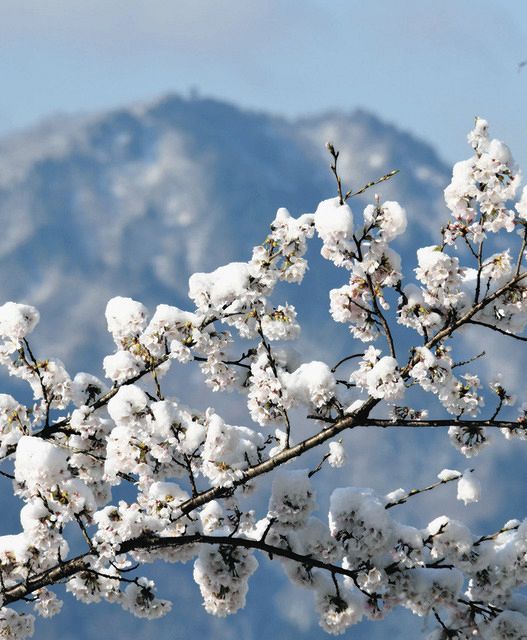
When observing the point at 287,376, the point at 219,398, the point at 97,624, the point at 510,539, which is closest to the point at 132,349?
the point at 287,376

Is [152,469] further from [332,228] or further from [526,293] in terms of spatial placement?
[526,293]

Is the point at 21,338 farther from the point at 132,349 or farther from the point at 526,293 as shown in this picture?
the point at 526,293

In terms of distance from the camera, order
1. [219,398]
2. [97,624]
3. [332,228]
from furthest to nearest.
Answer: [219,398] → [97,624] → [332,228]

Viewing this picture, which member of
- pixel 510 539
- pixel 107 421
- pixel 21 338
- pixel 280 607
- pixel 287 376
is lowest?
pixel 510 539

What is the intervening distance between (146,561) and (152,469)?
0.87 meters

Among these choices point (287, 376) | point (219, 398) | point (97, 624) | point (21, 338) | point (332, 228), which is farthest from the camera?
point (219, 398)

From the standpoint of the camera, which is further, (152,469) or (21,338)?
(21,338)

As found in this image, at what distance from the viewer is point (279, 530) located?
7.54 m

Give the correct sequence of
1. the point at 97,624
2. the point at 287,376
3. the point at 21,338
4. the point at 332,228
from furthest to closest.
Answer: the point at 97,624
the point at 21,338
the point at 287,376
the point at 332,228

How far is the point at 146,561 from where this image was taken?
7262mm

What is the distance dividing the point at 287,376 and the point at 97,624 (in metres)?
155

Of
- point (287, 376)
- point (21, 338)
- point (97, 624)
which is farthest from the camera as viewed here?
point (97, 624)

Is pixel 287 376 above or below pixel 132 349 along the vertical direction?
below

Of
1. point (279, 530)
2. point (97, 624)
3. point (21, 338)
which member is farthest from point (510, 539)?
point (97, 624)
